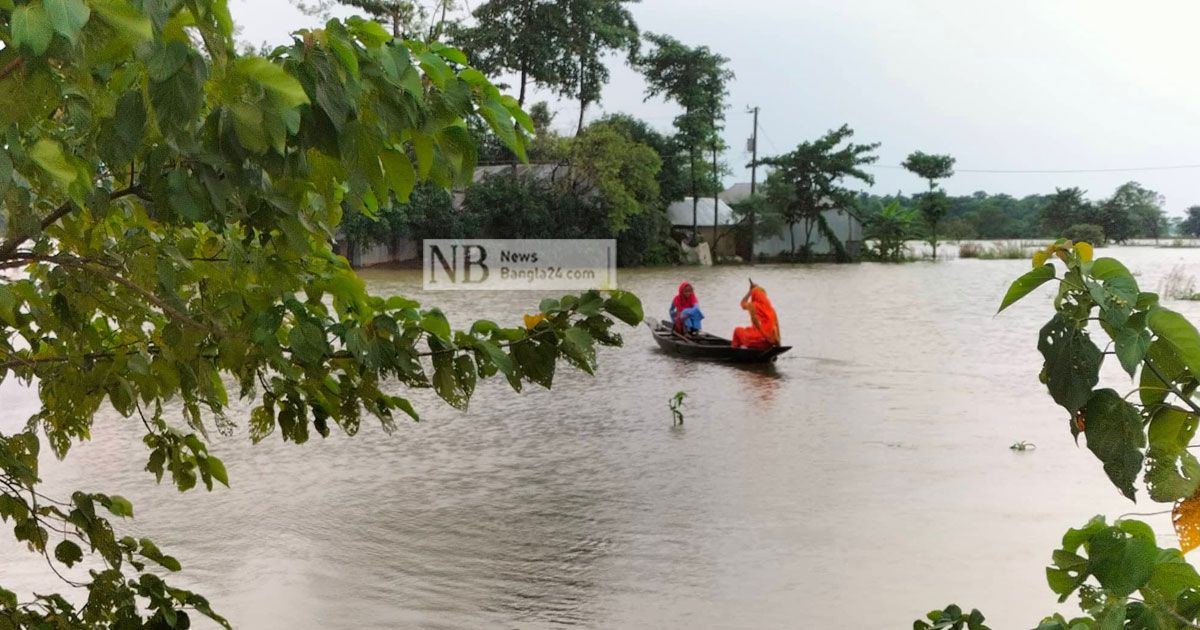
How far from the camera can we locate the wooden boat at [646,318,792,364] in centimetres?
977

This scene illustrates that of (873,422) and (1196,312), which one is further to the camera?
(1196,312)

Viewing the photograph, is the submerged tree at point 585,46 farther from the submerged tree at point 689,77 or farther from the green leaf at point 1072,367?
the green leaf at point 1072,367

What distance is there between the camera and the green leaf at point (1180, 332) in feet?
2.48

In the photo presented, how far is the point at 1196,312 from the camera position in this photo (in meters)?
14.4

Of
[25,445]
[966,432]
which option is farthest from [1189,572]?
[966,432]

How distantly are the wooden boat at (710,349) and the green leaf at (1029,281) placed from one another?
29.1ft

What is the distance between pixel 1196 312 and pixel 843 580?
40.6 ft

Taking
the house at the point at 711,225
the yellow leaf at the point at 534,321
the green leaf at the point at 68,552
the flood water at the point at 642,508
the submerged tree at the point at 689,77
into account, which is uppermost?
the submerged tree at the point at 689,77

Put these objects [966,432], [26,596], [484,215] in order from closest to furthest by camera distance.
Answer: [26,596]
[966,432]
[484,215]

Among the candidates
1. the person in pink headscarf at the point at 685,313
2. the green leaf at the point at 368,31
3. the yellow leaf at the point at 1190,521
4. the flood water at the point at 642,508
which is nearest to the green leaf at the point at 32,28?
the green leaf at the point at 368,31

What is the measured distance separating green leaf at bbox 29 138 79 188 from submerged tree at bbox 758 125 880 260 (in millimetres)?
27467

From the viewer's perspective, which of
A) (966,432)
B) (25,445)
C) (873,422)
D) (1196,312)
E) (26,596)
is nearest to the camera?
(25,445)

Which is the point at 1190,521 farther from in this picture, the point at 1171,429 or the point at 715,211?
the point at 715,211

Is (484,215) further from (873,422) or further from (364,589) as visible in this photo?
(364,589)
